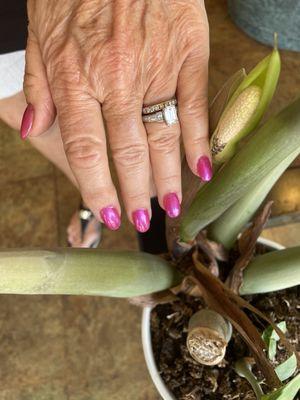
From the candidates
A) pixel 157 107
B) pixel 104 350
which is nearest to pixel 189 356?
pixel 157 107

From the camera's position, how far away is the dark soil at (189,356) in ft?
1.66

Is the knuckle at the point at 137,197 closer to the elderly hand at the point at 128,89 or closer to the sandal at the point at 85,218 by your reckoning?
the elderly hand at the point at 128,89

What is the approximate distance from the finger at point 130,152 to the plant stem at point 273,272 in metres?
0.13

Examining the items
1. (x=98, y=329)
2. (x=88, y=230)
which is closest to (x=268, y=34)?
(x=88, y=230)

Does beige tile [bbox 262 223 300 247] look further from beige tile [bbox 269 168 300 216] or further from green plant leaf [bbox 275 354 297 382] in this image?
green plant leaf [bbox 275 354 297 382]

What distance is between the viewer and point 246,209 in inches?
19.4

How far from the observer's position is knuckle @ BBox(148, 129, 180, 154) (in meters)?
0.42

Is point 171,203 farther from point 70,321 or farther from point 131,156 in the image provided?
point 70,321

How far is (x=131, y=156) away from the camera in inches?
A: 16.1

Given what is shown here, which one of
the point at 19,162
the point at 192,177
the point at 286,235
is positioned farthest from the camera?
the point at 19,162

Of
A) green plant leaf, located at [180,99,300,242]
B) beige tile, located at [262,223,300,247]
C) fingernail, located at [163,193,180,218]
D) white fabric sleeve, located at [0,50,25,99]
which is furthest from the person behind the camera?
beige tile, located at [262,223,300,247]

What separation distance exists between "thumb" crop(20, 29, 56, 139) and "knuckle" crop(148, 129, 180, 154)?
101 millimetres

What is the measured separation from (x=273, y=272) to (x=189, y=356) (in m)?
0.13

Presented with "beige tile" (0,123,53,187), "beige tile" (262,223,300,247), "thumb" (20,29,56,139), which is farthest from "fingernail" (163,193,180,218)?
"beige tile" (0,123,53,187)
